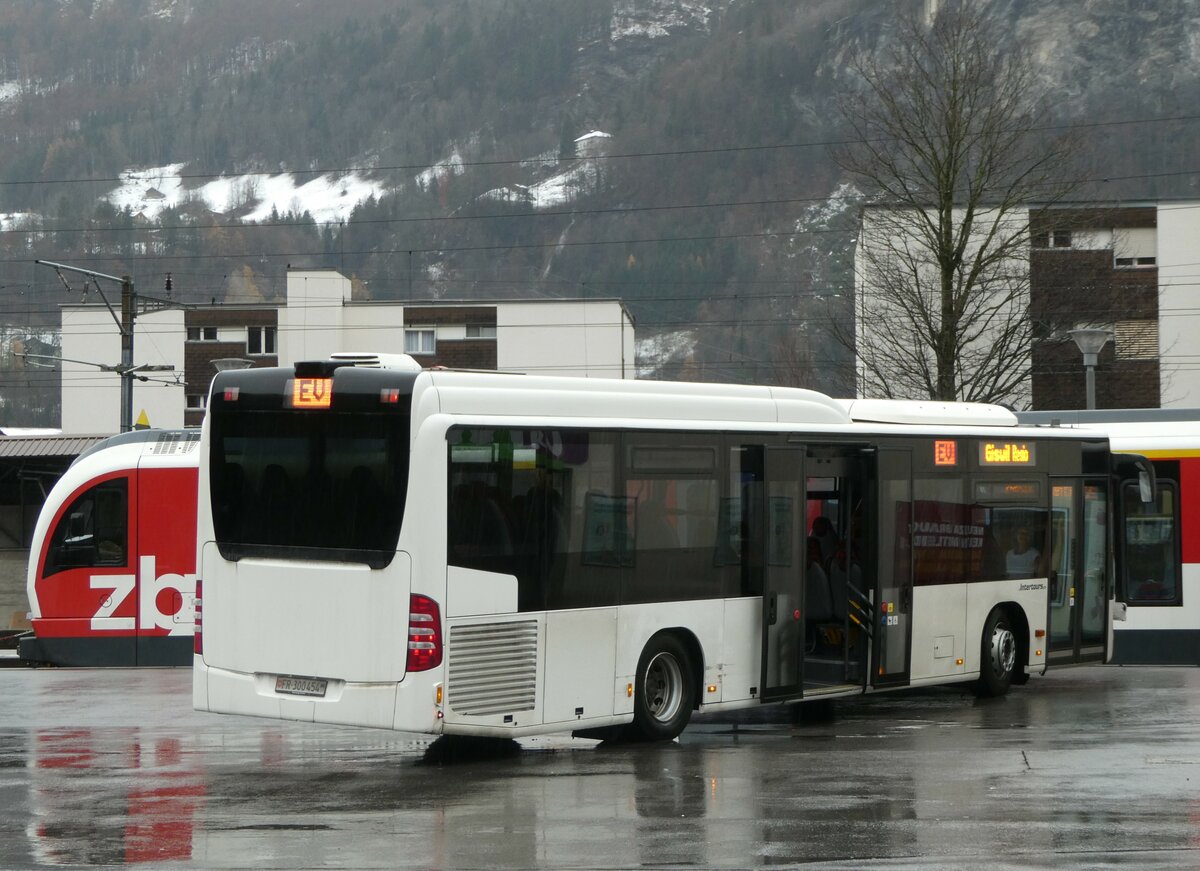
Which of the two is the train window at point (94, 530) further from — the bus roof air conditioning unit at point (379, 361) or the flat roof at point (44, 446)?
the bus roof air conditioning unit at point (379, 361)

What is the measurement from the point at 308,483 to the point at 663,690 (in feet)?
11.4

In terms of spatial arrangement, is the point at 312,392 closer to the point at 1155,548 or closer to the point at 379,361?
the point at 379,361

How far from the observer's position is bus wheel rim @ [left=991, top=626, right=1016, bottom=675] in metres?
17.3

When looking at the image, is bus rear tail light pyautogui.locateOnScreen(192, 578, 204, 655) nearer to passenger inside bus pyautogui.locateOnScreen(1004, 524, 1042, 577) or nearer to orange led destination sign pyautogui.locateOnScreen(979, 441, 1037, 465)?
orange led destination sign pyautogui.locateOnScreen(979, 441, 1037, 465)

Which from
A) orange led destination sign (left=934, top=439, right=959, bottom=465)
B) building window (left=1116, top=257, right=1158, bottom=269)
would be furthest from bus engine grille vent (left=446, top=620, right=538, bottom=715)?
building window (left=1116, top=257, right=1158, bottom=269)

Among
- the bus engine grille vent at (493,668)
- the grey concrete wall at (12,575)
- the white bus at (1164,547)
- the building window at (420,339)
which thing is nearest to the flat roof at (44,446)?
the grey concrete wall at (12,575)

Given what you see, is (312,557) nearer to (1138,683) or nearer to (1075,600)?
(1075,600)

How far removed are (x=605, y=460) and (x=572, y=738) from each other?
2.87 meters

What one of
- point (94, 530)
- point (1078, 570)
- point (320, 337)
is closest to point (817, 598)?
point (1078, 570)

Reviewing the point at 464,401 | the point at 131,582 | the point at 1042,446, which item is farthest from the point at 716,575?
the point at 131,582

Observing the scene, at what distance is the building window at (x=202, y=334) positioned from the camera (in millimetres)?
78938

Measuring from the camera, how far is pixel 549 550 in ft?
41.4

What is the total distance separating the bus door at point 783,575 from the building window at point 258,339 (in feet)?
216

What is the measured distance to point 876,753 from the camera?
13070 millimetres
